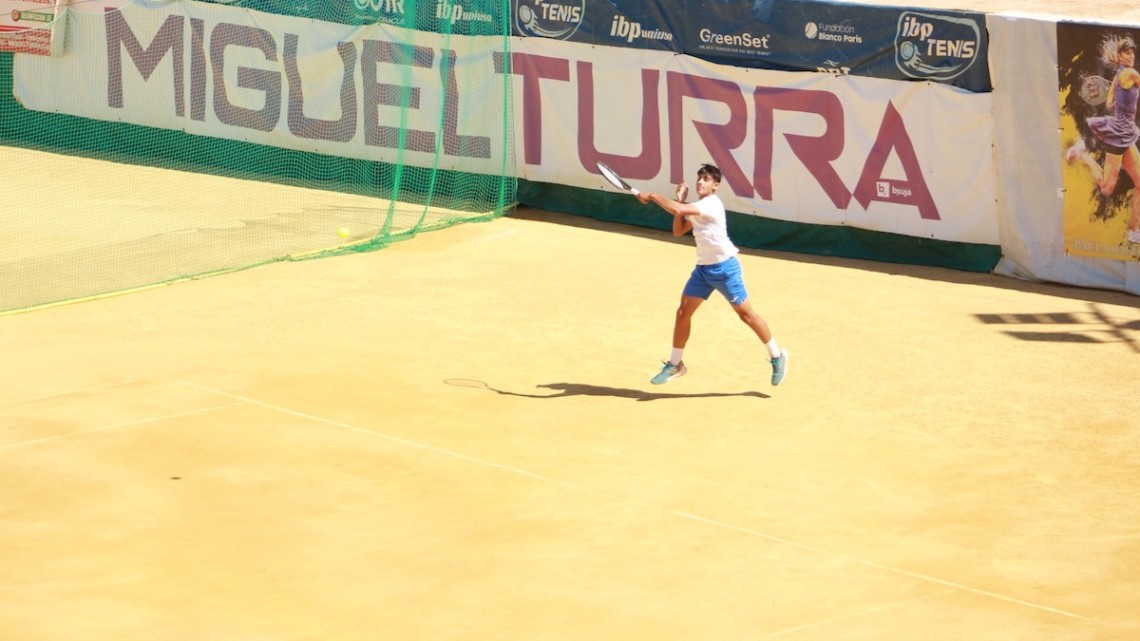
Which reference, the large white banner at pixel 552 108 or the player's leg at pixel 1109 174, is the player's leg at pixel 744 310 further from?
the large white banner at pixel 552 108

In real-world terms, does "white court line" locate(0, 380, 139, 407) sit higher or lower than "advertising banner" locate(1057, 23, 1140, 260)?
lower

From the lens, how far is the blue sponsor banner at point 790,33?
59.0 ft

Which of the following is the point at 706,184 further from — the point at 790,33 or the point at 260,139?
the point at 260,139

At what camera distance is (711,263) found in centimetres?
1340

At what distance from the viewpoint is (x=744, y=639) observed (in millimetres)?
8805

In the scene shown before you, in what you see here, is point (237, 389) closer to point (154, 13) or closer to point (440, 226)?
point (440, 226)

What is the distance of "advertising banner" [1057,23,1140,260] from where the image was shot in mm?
16719

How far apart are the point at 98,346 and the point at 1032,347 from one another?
8.78 m

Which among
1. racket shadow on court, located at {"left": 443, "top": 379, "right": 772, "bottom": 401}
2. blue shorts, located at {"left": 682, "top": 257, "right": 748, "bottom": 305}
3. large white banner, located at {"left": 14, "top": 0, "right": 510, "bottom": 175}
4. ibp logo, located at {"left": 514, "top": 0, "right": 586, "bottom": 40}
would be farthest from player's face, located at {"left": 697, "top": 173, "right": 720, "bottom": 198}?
large white banner, located at {"left": 14, "top": 0, "right": 510, "bottom": 175}

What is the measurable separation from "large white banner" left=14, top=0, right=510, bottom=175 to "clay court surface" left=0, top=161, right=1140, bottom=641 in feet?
12.1

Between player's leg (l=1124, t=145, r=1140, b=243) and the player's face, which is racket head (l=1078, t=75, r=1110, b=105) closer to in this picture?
player's leg (l=1124, t=145, r=1140, b=243)

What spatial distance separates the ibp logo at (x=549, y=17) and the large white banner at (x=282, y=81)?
45 centimetres

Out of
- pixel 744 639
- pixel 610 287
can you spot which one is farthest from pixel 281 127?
pixel 744 639

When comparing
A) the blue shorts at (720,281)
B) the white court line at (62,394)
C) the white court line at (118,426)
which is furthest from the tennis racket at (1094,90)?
the white court line at (62,394)
